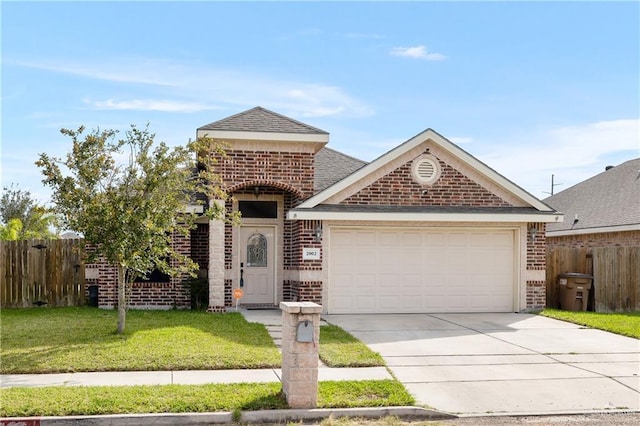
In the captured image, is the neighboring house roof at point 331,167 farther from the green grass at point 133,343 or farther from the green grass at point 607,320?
the green grass at point 607,320

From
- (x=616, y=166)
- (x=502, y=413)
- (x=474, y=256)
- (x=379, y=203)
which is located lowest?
(x=502, y=413)

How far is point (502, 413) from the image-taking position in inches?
321

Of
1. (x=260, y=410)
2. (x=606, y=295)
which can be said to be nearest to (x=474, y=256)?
(x=606, y=295)

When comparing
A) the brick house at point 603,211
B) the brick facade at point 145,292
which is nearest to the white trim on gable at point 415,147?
the brick facade at point 145,292

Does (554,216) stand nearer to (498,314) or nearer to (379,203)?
(498,314)

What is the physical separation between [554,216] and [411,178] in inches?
148

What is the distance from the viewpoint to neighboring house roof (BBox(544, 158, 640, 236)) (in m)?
21.8

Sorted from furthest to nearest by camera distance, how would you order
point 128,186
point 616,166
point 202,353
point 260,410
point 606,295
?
point 616,166, point 606,295, point 128,186, point 202,353, point 260,410

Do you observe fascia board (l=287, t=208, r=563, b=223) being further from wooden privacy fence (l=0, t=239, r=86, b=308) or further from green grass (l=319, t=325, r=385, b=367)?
wooden privacy fence (l=0, t=239, r=86, b=308)

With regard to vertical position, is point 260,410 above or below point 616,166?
below

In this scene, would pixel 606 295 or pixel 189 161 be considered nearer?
pixel 189 161

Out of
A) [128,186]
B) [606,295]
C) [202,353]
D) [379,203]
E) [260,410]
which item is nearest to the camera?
[260,410]

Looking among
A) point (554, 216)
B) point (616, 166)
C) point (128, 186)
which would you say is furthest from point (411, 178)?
point (616, 166)

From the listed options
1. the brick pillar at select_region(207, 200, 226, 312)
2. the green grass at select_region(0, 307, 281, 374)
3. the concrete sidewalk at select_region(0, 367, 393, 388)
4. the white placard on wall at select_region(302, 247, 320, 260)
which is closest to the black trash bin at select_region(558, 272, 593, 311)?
the white placard on wall at select_region(302, 247, 320, 260)
